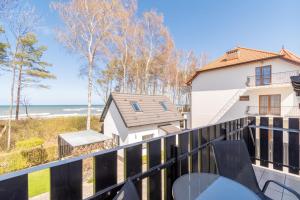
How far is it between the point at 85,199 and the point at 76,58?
1332 centimetres

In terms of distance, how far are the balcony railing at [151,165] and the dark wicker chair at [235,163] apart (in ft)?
0.75

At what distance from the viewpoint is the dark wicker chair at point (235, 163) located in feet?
5.98

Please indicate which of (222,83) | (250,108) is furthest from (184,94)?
(250,108)

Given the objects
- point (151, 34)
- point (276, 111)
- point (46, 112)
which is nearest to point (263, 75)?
point (276, 111)

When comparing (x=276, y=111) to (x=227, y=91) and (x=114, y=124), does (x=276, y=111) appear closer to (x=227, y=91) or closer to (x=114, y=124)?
(x=227, y=91)

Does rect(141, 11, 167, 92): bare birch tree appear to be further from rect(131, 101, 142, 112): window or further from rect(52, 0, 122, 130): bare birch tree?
rect(131, 101, 142, 112): window

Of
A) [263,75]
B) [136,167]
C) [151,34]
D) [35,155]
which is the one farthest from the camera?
[151,34]

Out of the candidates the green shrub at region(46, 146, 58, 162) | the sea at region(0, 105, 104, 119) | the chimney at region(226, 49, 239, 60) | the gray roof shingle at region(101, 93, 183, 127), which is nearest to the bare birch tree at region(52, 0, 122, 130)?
the green shrub at region(46, 146, 58, 162)

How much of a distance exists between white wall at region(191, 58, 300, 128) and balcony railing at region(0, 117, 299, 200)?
10.4 m

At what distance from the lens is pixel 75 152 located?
26.1 feet

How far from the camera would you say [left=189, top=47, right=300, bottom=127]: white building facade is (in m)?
11.0

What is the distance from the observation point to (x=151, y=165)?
134 cm

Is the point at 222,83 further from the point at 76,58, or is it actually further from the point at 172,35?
the point at 76,58

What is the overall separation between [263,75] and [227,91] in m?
2.77
